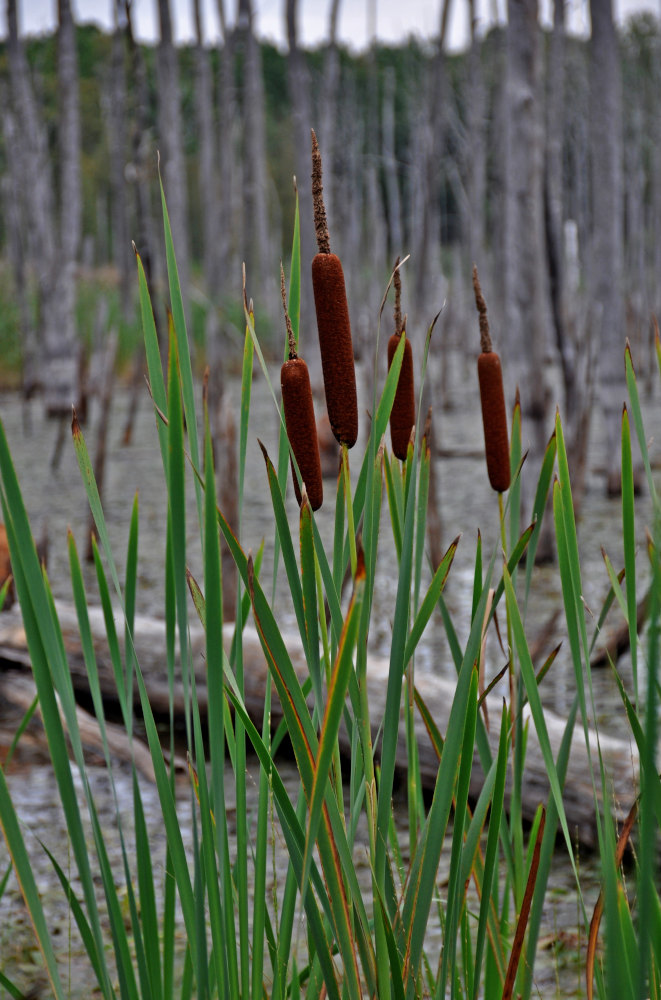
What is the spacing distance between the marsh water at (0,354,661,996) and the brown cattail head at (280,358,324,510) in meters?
0.14

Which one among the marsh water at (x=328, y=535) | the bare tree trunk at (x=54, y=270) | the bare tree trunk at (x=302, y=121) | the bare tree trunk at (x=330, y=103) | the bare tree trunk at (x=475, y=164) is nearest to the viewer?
the marsh water at (x=328, y=535)

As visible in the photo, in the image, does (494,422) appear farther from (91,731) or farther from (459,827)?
(91,731)

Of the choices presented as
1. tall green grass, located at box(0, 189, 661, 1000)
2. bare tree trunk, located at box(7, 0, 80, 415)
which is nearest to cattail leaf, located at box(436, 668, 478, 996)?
tall green grass, located at box(0, 189, 661, 1000)

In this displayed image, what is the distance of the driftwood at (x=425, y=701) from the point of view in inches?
56.4

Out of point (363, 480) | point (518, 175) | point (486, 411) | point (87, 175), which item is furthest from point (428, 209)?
point (87, 175)

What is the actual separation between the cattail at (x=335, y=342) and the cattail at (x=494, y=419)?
0.68 ft

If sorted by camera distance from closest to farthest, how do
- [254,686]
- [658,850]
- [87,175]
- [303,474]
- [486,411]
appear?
1. [303,474]
2. [486,411]
3. [658,850]
4. [254,686]
5. [87,175]

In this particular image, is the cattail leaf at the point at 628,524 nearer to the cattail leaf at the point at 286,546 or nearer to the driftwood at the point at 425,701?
the cattail leaf at the point at 286,546

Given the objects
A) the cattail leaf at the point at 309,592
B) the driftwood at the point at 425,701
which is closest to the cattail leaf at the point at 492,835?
the cattail leaf at the point at 309,592

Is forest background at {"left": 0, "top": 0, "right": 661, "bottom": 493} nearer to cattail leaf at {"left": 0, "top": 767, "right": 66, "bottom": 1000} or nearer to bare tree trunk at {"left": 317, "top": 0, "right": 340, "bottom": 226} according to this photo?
bare tree trunk at {"left": 317, "top": 0, "right": 340, "bottom": 226}

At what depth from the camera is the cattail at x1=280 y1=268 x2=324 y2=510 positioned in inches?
18.4

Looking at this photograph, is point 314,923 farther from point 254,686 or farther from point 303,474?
point 254,686

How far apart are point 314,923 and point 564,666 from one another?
1.88 metres

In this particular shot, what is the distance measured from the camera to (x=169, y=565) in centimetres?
49
